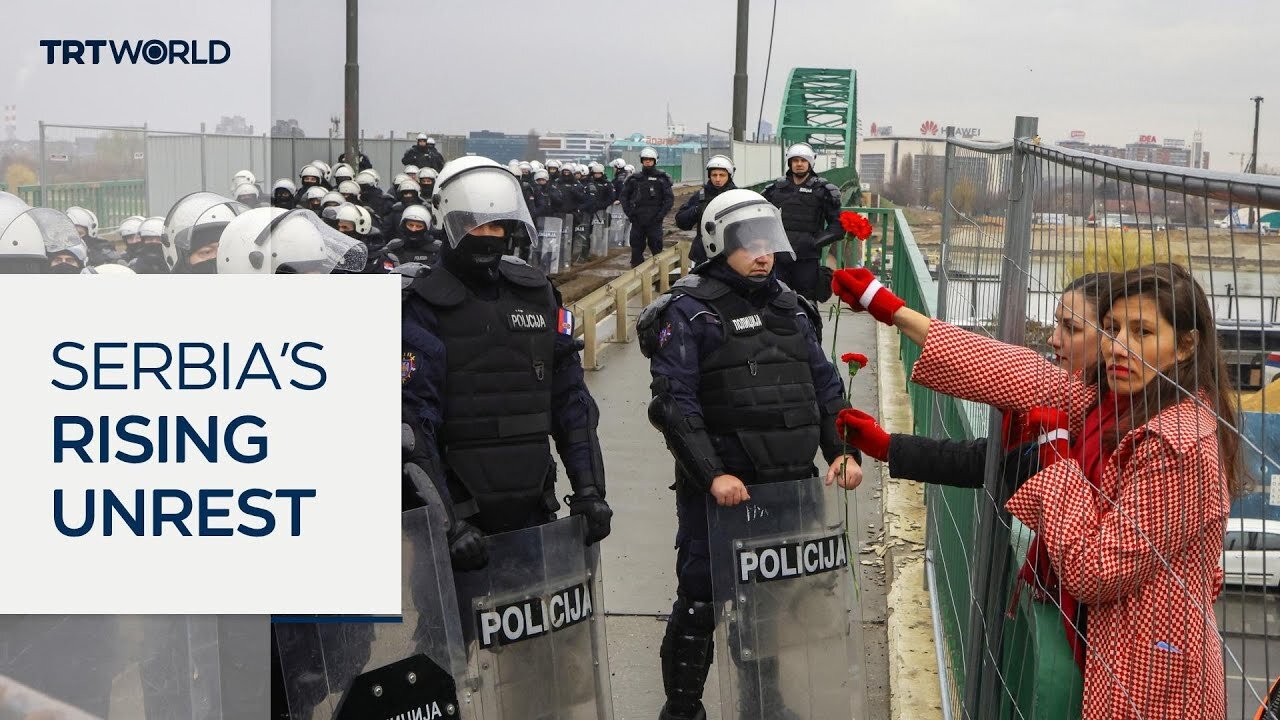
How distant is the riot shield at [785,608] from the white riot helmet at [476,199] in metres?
1.12

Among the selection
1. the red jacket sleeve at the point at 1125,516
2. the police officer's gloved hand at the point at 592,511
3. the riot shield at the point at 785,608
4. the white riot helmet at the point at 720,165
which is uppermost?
A: the white riot helmet at the point at 720,165

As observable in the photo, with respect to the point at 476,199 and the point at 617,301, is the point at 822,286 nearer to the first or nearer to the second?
the point at 617,301

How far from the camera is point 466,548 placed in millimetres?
3623

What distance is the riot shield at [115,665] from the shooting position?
2.54 metres

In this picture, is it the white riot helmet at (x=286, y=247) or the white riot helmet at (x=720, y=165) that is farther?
the white riot helmet at (x=720, y=165)

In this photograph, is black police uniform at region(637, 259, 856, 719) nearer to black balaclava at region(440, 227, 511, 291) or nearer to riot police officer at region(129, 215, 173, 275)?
black balaclava at region(440, 227, 511, 291)

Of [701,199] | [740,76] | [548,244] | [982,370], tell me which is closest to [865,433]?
[982,370]

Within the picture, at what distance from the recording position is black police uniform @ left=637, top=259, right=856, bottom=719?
4504mm

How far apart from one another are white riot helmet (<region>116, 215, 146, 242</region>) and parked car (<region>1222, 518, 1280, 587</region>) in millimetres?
2676

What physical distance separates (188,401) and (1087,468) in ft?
5.29

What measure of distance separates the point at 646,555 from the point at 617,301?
682 centimetres

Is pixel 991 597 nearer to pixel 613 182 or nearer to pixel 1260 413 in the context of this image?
pixel 1260 413

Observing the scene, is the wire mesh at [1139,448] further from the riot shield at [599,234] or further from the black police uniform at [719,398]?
the riot shield at [599,234]

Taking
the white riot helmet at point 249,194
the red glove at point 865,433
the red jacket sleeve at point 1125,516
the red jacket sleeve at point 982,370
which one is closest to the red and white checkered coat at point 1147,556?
the red jacket sleeve at point 1125,516
